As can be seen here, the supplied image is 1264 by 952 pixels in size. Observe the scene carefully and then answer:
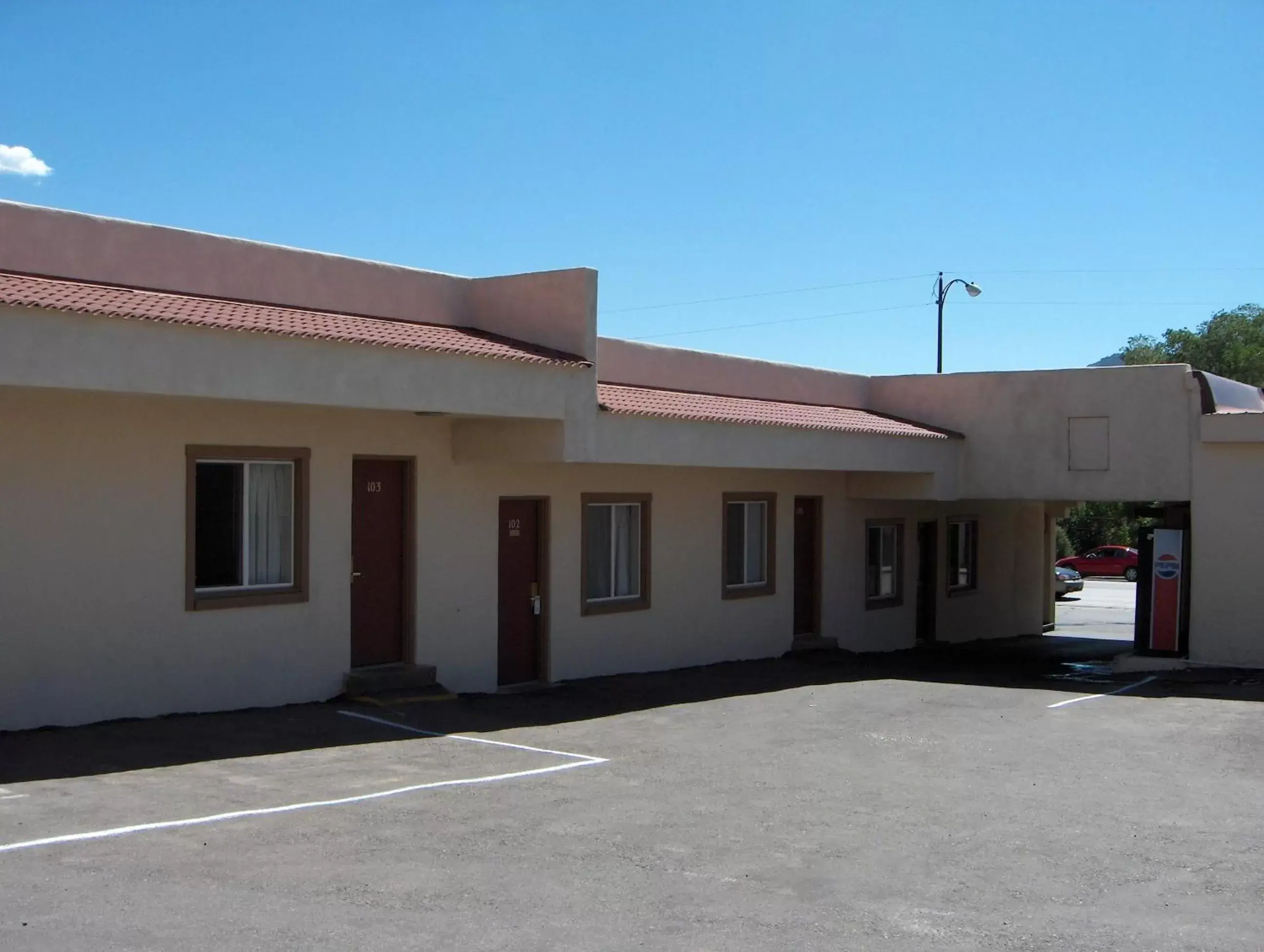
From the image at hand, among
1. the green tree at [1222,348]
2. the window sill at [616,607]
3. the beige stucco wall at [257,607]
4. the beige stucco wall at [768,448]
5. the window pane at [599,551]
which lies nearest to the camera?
the beige stucco wall at [257,607]

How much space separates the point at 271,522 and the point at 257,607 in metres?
0.80

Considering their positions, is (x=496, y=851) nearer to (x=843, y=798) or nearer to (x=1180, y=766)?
(x=843, y=798)

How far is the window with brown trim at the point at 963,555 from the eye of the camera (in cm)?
2400

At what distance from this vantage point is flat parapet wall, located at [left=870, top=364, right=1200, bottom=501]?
733 inches

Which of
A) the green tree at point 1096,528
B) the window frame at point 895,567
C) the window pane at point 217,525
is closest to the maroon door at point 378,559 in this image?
the window pane at point 217,525

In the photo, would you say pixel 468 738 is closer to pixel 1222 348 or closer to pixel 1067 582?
pixel 1067 582

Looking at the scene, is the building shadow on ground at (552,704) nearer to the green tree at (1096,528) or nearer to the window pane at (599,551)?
the window pane at (599,551)

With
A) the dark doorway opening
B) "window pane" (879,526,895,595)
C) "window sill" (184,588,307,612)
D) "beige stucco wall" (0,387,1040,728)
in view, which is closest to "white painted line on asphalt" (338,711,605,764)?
"beige stucco wall" (0,387,1040,728)

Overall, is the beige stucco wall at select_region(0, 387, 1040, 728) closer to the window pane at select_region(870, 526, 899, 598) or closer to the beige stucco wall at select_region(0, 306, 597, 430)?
the beige stucco wall at select_region(0, 306, 597, 430)

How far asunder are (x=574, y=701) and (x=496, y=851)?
21.6 feet

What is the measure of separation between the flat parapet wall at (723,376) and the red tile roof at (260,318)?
234 centimetres

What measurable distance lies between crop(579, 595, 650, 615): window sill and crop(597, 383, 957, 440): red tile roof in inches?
98.5

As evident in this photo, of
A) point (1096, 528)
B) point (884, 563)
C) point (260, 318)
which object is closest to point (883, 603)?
point (884, 563)

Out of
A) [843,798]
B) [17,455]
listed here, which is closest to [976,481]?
[843,798]
